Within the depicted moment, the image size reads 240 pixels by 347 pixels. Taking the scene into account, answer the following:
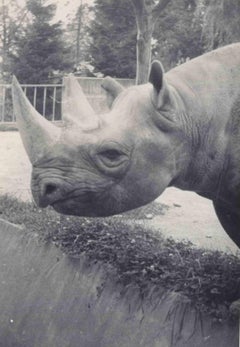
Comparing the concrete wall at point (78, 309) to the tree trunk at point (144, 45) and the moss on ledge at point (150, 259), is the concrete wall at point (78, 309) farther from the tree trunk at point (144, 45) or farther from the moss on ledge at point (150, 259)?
the tree trunk at point (144, 45)

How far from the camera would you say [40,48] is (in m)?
3.82

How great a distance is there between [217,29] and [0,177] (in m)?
2.42

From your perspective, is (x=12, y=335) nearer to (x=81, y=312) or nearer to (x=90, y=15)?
(x=81, y=312)

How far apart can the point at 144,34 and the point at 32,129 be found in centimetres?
158

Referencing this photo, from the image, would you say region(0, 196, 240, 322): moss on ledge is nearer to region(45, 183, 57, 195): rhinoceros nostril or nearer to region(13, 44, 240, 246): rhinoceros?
region(13, 44, 240, 246): rhinoceros

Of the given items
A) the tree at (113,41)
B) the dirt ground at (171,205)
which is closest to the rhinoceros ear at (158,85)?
the tree at (113,41)

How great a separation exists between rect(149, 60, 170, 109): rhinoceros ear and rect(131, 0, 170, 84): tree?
4.45ft

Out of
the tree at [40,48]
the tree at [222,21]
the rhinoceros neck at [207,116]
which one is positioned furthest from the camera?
the tree at [40,48]

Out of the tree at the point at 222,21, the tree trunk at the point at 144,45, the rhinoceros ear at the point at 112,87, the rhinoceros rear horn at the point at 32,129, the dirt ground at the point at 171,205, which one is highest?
the tree at the point at 222,21

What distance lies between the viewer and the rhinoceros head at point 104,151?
1570mm

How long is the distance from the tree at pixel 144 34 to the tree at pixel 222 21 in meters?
0.22

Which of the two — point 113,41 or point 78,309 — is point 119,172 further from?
point 113,41

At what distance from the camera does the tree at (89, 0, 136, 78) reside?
3422 mm

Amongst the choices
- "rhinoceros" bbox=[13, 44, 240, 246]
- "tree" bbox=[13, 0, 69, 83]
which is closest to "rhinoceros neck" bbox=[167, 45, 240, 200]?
"rhinoceros" bbox=[13, 44, 240, 246]
